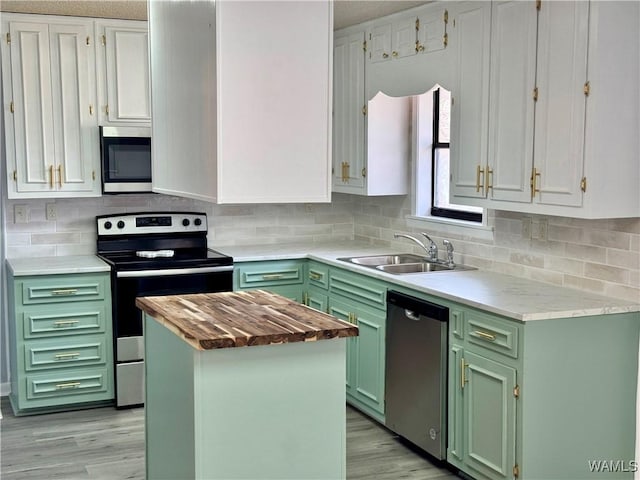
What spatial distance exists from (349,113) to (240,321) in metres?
2.59

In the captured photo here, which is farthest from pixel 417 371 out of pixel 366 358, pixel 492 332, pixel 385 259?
pixel 385 259

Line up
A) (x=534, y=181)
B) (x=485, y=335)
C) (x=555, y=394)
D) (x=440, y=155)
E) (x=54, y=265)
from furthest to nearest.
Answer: (x=440, y=155) → (x=54, y=265) → (x=534, y=181) → (x=485, y=335) → (x=555, y=394)

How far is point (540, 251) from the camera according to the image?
402cm

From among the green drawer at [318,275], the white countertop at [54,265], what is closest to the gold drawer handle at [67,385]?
the white countertop at [54,265]

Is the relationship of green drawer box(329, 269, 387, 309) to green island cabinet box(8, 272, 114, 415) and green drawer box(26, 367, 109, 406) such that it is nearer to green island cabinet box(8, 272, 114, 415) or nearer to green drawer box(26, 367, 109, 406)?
green island cabinet box(8, 272, 114, 415)

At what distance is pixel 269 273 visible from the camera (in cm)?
509

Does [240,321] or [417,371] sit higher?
[240,321]

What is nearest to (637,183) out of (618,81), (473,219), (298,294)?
(618,81)

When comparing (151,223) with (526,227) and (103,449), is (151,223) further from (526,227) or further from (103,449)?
(526,227)

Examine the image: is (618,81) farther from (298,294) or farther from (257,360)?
(298,294)

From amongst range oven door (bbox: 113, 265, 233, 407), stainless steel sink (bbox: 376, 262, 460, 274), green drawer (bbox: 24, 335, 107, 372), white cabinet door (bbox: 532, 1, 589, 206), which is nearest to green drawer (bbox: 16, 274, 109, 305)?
range oven door (bbox: 113, 265, 233, 407)

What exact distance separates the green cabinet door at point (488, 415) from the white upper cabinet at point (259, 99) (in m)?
1.19

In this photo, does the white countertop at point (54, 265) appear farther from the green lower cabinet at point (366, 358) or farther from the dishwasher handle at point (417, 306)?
the dishwasher handle at point (417, 306)

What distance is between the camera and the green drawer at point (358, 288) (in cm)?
432
